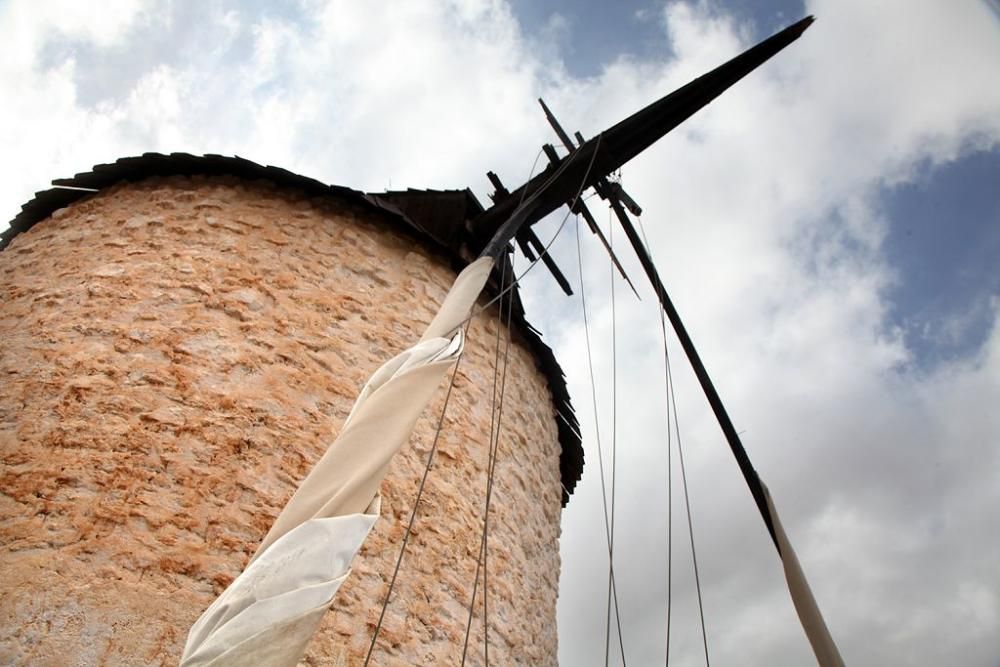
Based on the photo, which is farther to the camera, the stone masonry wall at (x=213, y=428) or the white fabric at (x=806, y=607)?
the white fabric at (x=806, y=607)

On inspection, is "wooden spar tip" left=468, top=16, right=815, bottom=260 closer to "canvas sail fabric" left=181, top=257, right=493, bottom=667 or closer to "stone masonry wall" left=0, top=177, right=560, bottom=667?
"stone masonry wall" left=0, top=177, right=560, bottom=667

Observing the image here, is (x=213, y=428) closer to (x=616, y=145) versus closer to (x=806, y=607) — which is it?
(x=806, y=607)

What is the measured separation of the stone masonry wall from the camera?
8.14 feet

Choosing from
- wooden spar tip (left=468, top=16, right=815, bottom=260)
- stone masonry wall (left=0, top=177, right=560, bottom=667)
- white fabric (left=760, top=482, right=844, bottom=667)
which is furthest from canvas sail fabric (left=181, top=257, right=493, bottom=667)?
white fabric (left=760, top=482, right=844, bottom=667)

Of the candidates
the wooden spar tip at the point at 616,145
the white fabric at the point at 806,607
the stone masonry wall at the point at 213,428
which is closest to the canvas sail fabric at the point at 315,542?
the stone masonry wall at the point at 213,428

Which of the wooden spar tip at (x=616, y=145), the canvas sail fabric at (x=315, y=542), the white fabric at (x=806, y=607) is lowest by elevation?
the canvas sail fabric at (x=315, y=542)

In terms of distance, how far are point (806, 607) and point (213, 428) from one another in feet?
10.5

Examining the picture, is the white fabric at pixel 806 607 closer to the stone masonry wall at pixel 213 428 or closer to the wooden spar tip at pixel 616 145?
the stone masonry wall at pixel 213 428

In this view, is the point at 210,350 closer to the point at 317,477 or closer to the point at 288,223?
the point at 288,223

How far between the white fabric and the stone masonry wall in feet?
5.01

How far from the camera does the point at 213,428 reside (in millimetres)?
2980

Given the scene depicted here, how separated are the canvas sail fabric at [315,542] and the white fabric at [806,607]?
253 cm

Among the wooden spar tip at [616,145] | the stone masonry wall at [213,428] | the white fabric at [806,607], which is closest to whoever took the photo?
the stone masonry wall at [213,428]

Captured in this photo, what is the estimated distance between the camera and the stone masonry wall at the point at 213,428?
8.14ft
